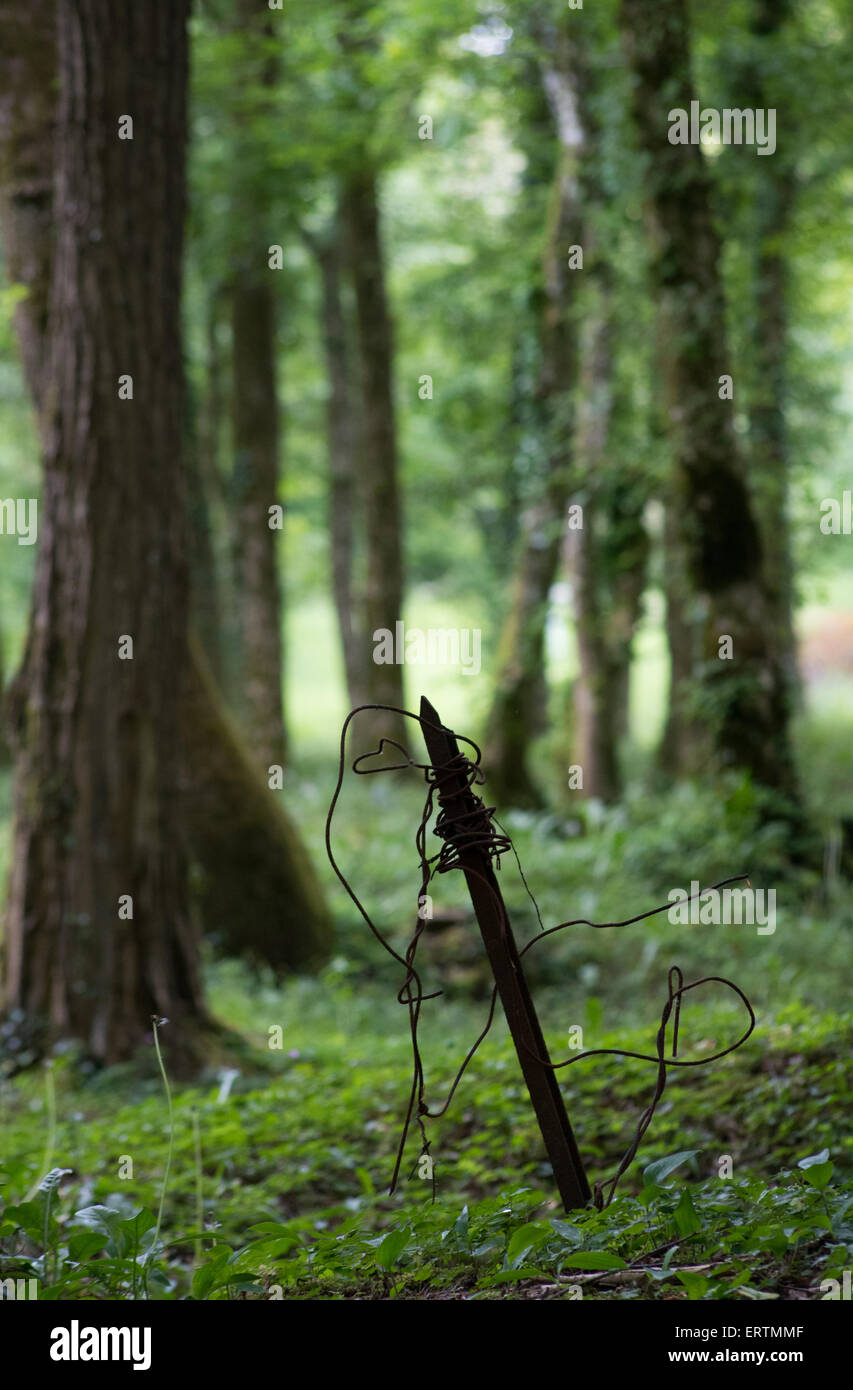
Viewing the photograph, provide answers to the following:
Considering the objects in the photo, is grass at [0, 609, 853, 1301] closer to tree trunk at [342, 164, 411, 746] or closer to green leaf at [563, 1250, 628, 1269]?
green leaf at [563, 1250, 628, 1269]

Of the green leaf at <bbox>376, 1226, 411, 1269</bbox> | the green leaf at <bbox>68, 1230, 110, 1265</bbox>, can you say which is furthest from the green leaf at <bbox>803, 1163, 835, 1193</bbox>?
the green leaf at <bbox>68, 1230, 110, 1265</bbox>

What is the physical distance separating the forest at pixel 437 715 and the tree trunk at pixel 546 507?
2.2 inches

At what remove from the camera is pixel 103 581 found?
6215 millimetres

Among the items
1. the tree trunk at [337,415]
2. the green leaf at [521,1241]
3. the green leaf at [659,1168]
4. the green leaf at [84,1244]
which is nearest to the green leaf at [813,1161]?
the green leaf at [659,1168]

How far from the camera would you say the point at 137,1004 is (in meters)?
6.26

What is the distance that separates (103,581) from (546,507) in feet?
24.8

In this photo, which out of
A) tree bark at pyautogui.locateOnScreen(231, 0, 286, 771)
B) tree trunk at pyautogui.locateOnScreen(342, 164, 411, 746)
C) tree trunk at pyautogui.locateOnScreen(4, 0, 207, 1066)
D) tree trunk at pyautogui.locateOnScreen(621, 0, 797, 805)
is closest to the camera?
tree trunk at pyautogui.locateOnScreen(4, 0, 207, 1066)

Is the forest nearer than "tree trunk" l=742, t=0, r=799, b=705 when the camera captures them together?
Yes

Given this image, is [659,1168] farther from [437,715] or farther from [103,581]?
[103,581]

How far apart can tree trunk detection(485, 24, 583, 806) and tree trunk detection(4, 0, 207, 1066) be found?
265 inches

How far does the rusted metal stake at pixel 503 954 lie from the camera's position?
285 cm

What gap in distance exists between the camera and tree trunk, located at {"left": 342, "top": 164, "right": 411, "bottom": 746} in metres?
15.6

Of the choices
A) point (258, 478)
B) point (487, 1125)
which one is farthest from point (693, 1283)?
point (258, 478)

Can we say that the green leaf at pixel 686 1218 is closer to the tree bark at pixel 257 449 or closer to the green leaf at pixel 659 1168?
the green leaf at pixel 659 1168
